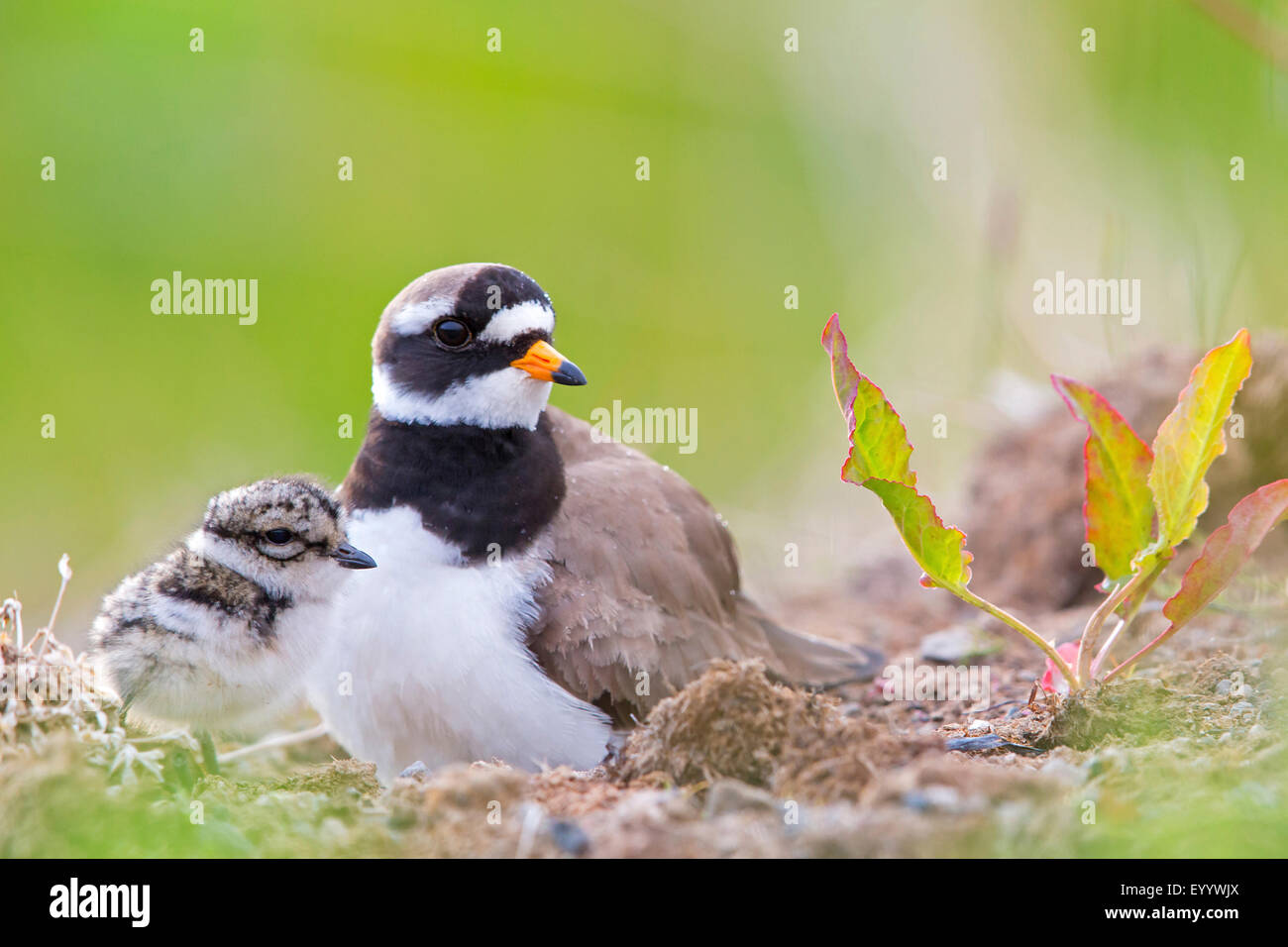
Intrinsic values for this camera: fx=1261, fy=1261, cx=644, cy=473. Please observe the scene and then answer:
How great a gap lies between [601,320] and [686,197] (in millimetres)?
1803

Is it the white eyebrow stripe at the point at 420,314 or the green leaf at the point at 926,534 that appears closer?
the green leaf at the point at 926,534

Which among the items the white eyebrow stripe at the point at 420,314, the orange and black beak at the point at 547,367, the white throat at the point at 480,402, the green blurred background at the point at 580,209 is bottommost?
the white throat at the point at 480,402

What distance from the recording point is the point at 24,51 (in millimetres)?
11555

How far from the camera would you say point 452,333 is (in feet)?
16.9

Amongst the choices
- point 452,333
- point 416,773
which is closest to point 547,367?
point 452,333

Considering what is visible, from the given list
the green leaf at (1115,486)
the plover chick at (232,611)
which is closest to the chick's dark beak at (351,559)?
the plover chick at (232,611)

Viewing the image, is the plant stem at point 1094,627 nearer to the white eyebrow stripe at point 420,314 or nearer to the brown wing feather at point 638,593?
the brown wing feather at point 638,593

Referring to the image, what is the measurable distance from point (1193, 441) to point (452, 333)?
9.25 feet

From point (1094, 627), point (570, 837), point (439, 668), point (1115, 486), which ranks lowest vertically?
point (570, 837)

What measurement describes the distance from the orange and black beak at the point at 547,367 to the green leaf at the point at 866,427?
4.25 feet

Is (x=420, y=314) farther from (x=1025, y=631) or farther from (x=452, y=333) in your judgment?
(x=1025, y=631)

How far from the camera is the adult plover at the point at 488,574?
191 inches
